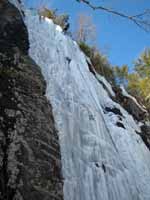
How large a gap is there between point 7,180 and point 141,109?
10376mm

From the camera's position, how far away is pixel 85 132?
27.3ft

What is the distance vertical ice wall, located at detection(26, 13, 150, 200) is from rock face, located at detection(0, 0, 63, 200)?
4.63ft

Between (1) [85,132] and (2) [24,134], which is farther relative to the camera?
(1) [85,132]

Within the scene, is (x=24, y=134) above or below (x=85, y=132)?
below

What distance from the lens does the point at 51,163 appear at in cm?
514

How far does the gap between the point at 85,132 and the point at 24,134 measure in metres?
3.37

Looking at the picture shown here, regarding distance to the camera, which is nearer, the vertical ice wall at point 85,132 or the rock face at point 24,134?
the rock face at point 24,134

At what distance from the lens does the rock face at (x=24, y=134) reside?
14.7 feet

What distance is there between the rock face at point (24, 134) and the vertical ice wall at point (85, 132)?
1.41 meters

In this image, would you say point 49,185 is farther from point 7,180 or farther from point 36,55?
point 36,55

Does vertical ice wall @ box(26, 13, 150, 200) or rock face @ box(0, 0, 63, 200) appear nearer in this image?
rock face @ box(0, 0, 63, 200)

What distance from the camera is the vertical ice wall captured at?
7.29 m

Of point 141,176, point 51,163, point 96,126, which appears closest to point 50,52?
point 96,126

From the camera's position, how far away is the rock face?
14.7 feet
